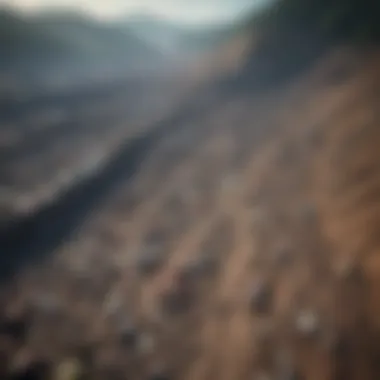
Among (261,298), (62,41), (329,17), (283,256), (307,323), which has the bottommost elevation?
(307,323)

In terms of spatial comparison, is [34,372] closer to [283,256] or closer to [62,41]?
[283,256]

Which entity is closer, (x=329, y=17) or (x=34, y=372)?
(x=34, y=372)

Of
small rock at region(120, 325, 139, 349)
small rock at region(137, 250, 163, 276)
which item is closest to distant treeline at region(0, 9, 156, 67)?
small rock at region(137, 250, 163, 276)

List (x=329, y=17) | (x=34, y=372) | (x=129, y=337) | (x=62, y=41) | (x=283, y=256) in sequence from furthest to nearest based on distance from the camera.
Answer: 1. (x=62, y=41)
2. (x=329, y=17)
3. (x=283, y=256)
4. (x=129, y=337)
5. (x=34, y=372)

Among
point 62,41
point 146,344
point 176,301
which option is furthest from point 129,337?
point 62,41

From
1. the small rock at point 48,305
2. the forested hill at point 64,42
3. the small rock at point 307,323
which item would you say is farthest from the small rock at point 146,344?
the forested hill at point 64,42

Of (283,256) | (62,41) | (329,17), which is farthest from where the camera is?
(62,41)

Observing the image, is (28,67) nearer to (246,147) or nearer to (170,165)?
(170,165)

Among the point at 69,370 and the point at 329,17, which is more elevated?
the point at 329,17

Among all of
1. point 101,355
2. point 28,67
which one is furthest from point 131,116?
point 101,355
